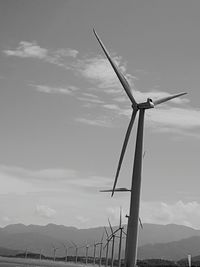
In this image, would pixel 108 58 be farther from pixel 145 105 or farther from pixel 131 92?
pixel 145 105

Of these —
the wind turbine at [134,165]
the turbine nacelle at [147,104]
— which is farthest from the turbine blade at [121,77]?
the turbine nacelle at [147,104]

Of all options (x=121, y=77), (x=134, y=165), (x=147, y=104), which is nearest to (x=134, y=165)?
(x=134, y=165)

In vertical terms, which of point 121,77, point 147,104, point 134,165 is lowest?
point 134,165

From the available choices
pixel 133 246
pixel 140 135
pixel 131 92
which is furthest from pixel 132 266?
pixel 131 92

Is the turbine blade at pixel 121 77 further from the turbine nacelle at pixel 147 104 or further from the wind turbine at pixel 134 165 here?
the turbine nacelle at pixel 147 104

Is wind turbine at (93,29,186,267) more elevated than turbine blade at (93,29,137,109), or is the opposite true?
turbine blade at (93,29,137,109)

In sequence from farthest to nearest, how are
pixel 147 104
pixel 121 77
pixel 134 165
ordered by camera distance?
pixel 121 77 → pixel 147 104 → pixel 134 165

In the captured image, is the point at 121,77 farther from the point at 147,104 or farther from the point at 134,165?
the point at 134,165

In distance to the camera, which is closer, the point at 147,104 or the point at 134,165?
the point at 134,165

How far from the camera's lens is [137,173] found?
143 ft

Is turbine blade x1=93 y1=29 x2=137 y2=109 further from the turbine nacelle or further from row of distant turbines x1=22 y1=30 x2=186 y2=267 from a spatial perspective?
the turbine nacelle

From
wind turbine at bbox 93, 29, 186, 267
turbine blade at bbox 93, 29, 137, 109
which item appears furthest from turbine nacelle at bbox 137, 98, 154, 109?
turbine blade at bbox 93, 29, 137, 109

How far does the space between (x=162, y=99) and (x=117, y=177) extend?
37.6 feet

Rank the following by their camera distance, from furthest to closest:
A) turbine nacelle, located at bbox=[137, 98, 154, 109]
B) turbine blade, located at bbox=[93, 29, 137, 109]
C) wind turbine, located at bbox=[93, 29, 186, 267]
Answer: turbine blade, located at bbox=[93, 29, 137, 109]
turbine nacelle, located at bbox=[137, 98, 154, 109]
wind turbine, located at bbox=[93, 29, 186, 267]
